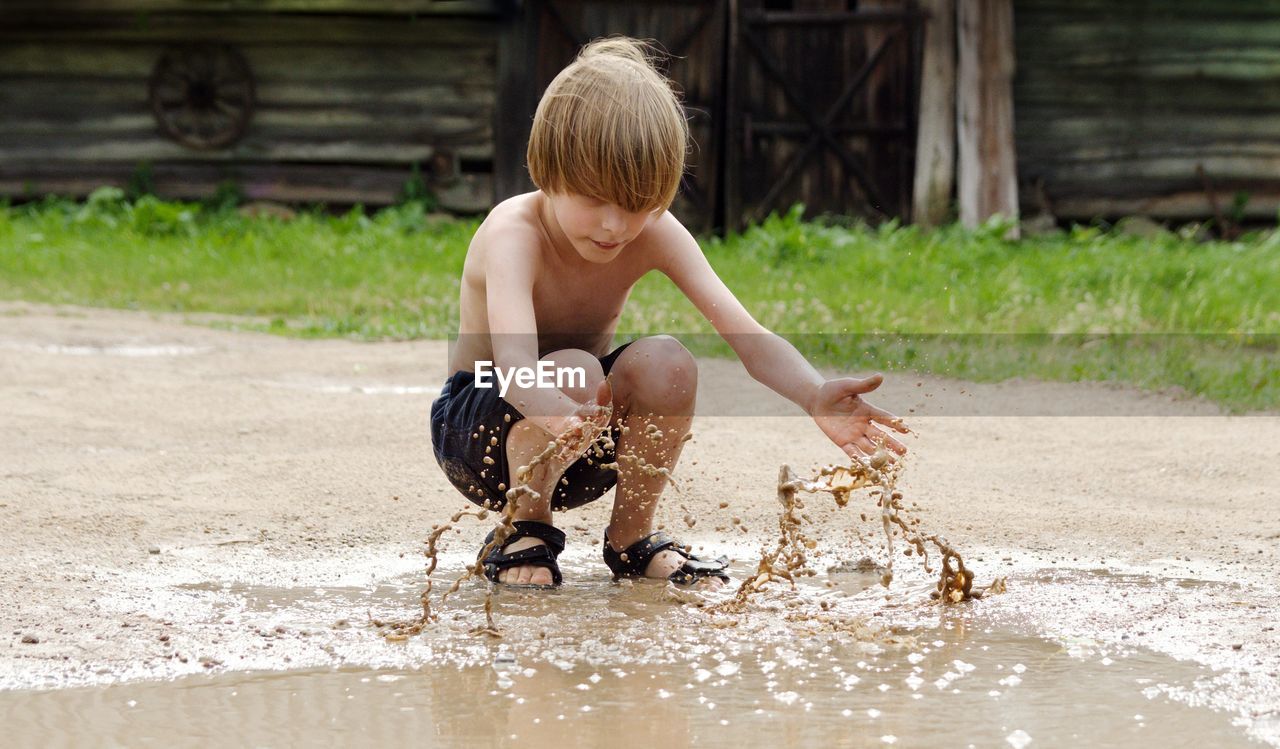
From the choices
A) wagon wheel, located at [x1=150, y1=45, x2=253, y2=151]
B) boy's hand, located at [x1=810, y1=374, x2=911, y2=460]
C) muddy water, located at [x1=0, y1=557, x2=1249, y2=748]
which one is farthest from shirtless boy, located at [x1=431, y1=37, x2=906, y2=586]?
wagon wheel, located at [x1=150, y1=45, x2=253, y2=151]

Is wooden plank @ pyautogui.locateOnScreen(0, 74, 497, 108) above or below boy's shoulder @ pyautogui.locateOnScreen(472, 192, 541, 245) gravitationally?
above

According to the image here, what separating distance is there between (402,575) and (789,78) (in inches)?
316

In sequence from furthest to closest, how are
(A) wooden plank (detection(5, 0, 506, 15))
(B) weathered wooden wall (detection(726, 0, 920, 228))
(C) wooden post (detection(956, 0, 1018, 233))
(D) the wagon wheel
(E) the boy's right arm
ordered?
(D) the wagon wheel, (A) wooden plank (detection(5, 0, 506, 15)), (B) weathered wooden wall (detection(726, 0, 920, 228)), (C) wooden post (detection(956, 0, 1018, 233)), (E) the boy's right arm

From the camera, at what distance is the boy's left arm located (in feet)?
8.66

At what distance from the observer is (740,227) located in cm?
1048

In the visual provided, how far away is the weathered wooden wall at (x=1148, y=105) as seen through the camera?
1028 centimetres

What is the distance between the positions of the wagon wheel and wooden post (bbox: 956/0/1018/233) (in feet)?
17.0

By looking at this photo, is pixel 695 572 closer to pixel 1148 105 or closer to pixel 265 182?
pixel 1148 105

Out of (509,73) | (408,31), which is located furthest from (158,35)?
(509,73)

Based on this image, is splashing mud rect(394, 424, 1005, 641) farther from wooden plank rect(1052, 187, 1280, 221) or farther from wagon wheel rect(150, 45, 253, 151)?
wagon wheel rect(150, 45, 253, 151)

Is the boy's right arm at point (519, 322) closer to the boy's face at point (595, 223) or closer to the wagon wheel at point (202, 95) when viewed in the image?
the boy's face at point (595, 223)

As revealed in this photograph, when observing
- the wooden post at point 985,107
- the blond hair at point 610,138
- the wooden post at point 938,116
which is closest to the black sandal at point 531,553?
the blond hair at point 610,138

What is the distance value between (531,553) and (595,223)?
66cm

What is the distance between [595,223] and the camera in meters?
2.66
